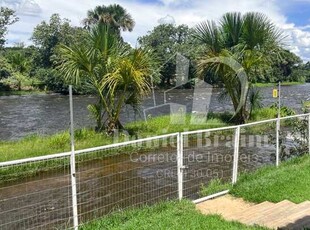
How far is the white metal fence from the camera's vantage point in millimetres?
5770

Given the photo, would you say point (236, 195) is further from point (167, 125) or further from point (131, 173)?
point (167, 125)

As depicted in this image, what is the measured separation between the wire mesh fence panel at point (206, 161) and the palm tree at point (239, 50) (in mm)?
3115

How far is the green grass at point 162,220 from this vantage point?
3945 mm

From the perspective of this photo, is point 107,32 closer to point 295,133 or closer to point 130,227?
point 295,133

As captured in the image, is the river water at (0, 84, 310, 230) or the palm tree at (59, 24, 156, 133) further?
the palm tree at (59, 24, 156, 133)

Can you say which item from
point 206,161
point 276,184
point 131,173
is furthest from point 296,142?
point 131,173

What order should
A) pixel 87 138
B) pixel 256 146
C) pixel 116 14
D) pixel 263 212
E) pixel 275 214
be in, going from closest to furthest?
pixel 275 214 < pixel 263 212 < pixel 256 146 < pixel 87 138 < pixel 116 14

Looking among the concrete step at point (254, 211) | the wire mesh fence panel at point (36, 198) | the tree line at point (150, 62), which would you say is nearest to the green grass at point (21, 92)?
the tree line at point (150, 62)

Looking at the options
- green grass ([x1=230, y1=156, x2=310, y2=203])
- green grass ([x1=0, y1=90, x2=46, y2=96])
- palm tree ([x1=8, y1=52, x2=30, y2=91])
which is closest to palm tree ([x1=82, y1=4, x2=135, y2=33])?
palm tree ([x1=8, y1=52, x2=30, y2=91])

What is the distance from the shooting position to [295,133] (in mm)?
8062

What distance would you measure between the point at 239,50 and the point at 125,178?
298 inches

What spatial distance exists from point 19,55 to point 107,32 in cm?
3939

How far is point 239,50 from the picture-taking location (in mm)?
13336

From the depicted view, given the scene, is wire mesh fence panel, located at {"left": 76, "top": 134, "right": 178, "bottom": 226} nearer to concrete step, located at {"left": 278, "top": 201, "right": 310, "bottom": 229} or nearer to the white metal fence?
the white metal fence
